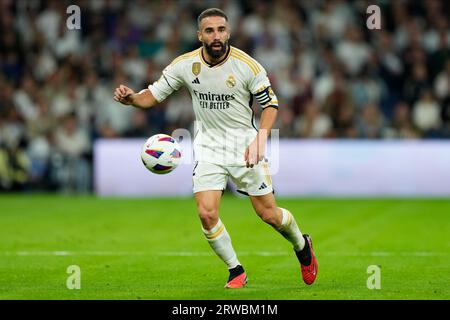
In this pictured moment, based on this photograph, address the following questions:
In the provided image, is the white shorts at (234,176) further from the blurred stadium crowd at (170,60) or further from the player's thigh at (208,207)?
the blurred stadium crowd at (170,60)

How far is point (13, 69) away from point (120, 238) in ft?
→ 36.0

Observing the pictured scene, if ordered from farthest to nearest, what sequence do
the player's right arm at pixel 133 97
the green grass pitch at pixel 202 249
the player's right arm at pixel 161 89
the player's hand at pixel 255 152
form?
the player's right arm at pixel 161 89 → the player's right arm at pixel 133 97 → the green grass pitch at pixel 202 249 → the player's hand at pixel 255 152

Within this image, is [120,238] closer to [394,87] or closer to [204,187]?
[204,187]

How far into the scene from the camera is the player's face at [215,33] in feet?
31.2

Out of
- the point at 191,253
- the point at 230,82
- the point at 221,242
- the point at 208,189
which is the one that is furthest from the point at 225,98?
the point at 191,253

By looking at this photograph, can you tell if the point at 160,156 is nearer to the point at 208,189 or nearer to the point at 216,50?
the point at 208,189

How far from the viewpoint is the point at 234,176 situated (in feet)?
32.4

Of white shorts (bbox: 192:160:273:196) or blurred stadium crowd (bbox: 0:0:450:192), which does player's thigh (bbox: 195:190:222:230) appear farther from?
blurred stadium crowd (bbox: 0:0:450:192)

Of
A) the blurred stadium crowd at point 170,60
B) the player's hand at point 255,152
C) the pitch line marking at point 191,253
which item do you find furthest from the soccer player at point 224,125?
the blurred stadium crowd at point 170,60

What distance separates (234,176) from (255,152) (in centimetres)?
62

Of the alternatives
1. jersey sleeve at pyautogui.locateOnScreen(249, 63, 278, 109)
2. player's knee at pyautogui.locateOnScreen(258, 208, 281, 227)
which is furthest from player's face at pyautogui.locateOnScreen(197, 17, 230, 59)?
player's knee at pyautogui.locateOnScreen(258, 208, 281, 227)

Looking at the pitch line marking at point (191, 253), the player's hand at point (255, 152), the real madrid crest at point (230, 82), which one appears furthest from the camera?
the pitch line marking at point (191, 253)

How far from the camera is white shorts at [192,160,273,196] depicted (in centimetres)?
975

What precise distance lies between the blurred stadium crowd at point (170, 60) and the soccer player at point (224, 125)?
11445mm
